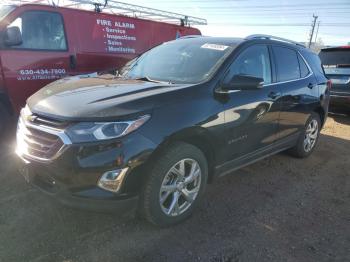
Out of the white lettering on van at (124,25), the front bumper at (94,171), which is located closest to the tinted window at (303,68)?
the front bumper at (94,171)

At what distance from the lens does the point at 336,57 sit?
905 centimetres

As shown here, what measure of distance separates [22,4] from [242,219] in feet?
14.1

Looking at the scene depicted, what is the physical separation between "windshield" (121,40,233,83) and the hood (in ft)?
0.98

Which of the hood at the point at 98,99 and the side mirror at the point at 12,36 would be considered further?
the side mirror at the point at 12,36

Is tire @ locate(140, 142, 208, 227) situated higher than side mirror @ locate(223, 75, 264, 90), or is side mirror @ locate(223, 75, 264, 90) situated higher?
side mirror @ locate(223, 75, 264, 90)

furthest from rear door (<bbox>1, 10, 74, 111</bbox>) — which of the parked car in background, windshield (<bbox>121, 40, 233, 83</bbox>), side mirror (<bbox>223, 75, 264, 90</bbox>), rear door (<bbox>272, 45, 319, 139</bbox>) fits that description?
the parked car in background

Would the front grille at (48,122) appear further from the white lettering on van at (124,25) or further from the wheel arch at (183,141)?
the white lettering on van at (124,25)

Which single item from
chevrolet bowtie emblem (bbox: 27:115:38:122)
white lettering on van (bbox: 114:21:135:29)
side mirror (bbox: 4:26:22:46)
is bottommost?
chevrolet bowtie emblem (bbox: 27:115:38:122)

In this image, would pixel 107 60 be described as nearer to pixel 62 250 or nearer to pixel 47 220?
pixel 47 220

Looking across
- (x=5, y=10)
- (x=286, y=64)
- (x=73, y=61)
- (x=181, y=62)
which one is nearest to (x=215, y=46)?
(x=181, y=62)

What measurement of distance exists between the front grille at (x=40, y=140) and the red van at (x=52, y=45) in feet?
6.44

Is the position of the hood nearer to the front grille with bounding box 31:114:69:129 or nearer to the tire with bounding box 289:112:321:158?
the front grille with bounding box 31:114:69:129

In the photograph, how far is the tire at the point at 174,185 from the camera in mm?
2900

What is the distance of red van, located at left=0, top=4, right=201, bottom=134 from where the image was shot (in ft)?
16.2
